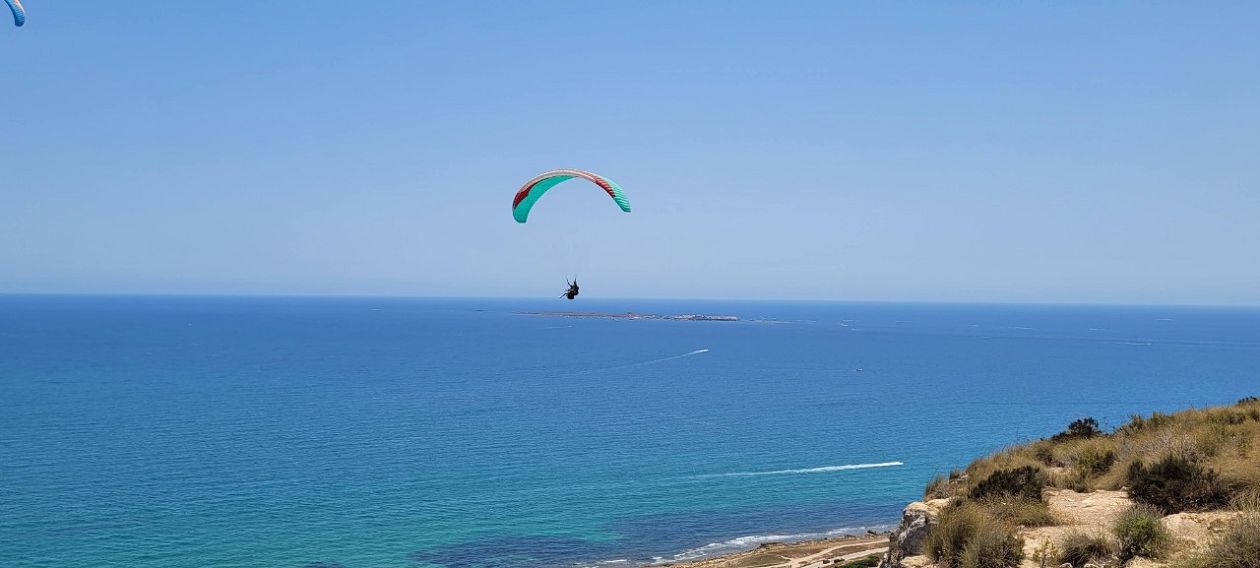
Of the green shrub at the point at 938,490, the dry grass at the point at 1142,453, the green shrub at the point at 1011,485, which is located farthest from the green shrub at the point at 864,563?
the green shrub at the point at 1011,485

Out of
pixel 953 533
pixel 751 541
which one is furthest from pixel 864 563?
pixel 953 533

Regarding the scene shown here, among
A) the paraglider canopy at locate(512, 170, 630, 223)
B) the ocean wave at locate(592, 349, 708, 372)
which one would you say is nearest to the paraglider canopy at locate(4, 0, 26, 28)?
the paraglider canopy at locate(512, 170, 630, 223)

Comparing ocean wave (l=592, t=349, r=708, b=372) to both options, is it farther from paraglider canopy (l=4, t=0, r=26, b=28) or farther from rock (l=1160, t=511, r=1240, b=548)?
rock (l=1160, t=511, r=1240, b=548)

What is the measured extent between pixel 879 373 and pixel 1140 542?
356 ft

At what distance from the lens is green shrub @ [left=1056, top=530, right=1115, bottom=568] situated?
11.3 meters

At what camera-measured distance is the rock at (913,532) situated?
1317 centimetres

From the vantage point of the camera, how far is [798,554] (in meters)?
33.2

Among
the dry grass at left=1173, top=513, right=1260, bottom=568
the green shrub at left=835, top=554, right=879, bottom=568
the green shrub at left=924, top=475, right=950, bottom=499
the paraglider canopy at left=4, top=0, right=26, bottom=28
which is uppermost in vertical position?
the paraglider canopy at left=4, top=0, right=26, bottom=28

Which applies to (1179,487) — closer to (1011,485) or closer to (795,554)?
(1011,485)

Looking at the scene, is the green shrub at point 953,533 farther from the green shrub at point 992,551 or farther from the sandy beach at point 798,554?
the sandy beach at point 798,554

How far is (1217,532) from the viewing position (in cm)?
1130

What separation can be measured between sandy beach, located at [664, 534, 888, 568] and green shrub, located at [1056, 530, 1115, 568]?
1879cm

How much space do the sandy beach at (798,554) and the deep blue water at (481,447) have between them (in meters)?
2.42

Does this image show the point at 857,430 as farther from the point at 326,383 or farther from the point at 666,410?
the point at 326,383
